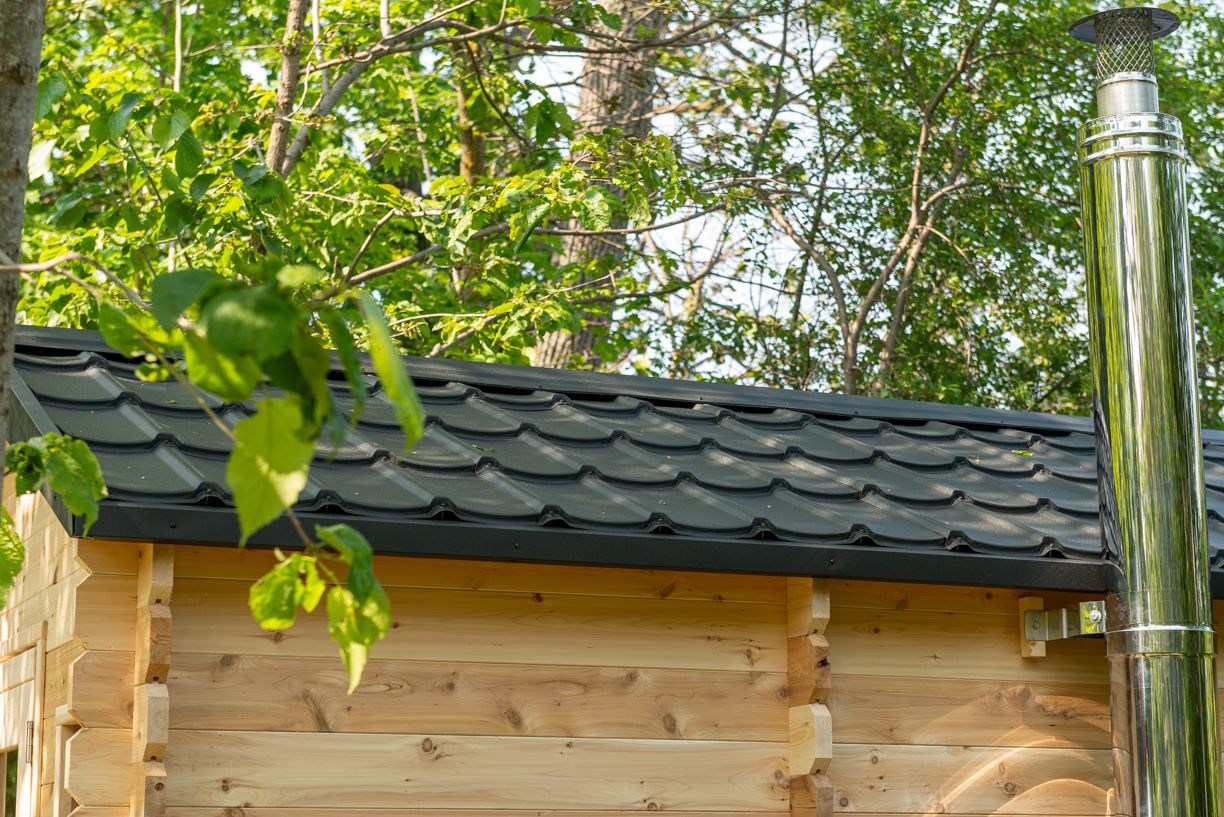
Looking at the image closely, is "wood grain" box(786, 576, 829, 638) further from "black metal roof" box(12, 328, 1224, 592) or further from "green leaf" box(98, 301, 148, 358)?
"green leaf" box(98, 301, 148, 358)

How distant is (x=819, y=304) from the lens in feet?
44.9

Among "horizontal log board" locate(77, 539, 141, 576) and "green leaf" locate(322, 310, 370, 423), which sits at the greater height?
"horizontal log board" locate(77, 539, 141, 576)

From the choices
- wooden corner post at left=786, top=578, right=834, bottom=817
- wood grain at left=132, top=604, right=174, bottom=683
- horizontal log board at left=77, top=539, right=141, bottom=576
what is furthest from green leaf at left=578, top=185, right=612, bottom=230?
wood grain at left=132, top=604, right=174, bottom=683

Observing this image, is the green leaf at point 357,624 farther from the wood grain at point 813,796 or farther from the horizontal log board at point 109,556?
the wood grain at point 813,796

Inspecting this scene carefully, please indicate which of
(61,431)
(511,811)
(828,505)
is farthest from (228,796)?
(828,505)

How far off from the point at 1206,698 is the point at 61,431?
116 inches

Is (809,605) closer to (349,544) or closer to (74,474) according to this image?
(74,474)

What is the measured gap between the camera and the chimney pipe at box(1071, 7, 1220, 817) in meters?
3.66

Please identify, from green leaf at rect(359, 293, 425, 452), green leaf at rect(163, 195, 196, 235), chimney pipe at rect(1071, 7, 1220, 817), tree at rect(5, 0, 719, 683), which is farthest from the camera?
green leaf at rect(163, 195, 196, 235)

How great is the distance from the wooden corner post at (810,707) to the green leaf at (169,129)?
2.22m

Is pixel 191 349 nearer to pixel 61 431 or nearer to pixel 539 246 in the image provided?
pixel 61 431

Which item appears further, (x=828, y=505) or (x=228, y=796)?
(x=828, y=505)

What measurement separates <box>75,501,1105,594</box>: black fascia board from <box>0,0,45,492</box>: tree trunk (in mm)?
1401

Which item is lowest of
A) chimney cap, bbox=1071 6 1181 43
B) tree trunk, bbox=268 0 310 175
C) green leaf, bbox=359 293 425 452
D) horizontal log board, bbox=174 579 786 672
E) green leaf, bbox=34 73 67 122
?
green leaf, bbox=359 293 425 452
